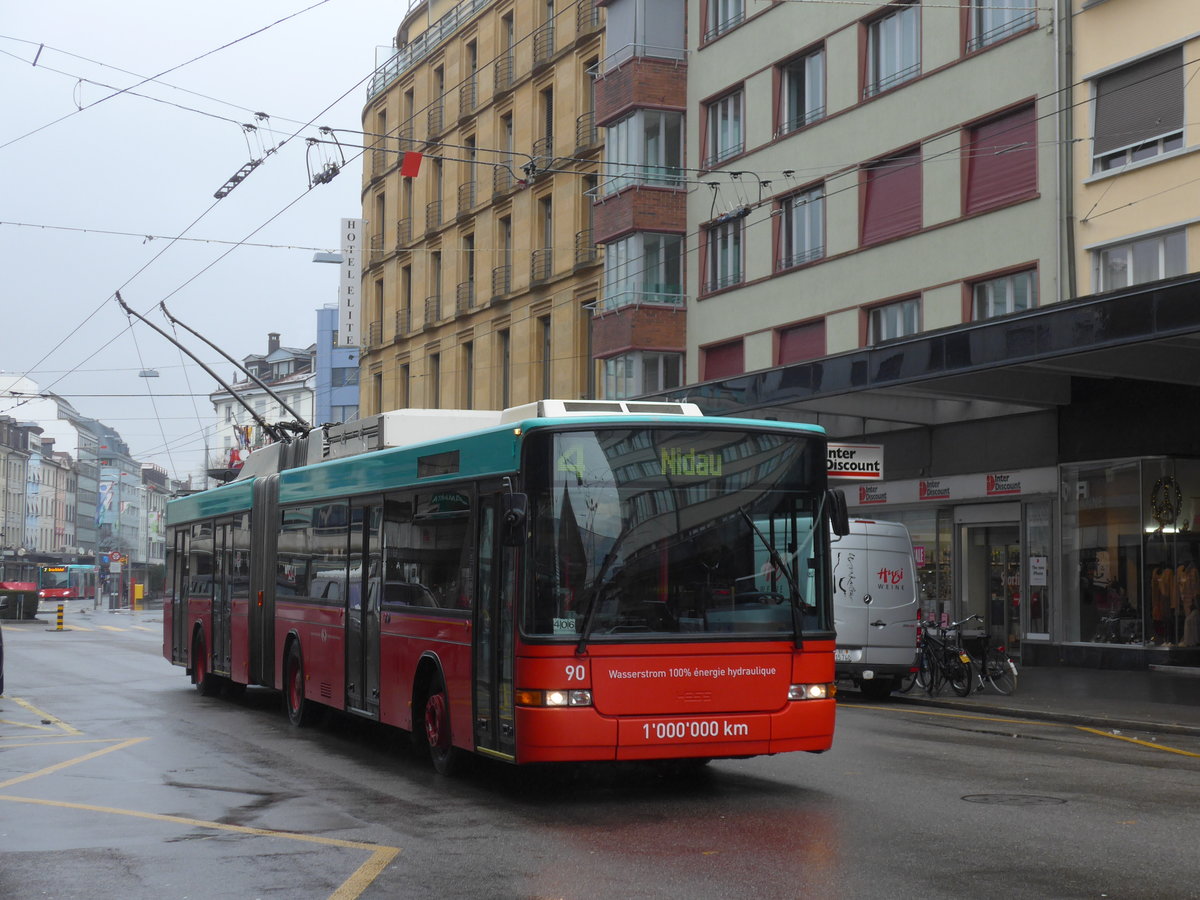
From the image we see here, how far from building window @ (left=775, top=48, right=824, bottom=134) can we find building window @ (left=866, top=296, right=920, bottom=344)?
14.9 feet

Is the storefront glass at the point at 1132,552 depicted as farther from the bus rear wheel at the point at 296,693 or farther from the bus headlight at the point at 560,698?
the bus headlight at the point at 560,698

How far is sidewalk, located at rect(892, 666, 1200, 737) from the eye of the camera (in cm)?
1750

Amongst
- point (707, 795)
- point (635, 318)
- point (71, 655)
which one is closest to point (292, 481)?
point (707, 795)

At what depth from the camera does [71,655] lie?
31906 mm

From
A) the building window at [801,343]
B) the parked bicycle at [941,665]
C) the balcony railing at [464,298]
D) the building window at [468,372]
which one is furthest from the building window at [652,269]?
the parked bicycle at [941,665]

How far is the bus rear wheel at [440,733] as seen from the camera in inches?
460

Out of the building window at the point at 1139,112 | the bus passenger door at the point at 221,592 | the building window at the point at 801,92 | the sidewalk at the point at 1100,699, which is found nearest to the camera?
the sidewalk at the point at 1100,699

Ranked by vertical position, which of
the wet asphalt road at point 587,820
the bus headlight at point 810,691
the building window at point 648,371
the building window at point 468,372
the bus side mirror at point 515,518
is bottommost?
the wet asphalt road at point 587,820

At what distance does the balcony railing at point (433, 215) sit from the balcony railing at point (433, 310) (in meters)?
2.30

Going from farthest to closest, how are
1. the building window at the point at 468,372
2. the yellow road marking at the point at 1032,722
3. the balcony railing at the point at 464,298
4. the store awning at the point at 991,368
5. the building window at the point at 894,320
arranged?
1. the balcony railing at the point at 464,298
2. the building window at the point at 468,372
3. the building window at the point at 894,320
4. the store awning at the point at 991,368
5. the yellow road marking at the point at 1032,722

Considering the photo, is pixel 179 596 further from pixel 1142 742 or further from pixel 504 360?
pixel 504 360

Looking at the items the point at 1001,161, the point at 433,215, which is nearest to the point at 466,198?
the point at 433,215

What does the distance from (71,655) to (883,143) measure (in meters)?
18.9

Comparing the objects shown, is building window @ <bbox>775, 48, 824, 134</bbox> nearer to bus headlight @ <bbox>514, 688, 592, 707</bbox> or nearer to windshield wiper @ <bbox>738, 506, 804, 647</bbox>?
windshield wiper @ <bbox>738, 506, 804, 647</bbox>
